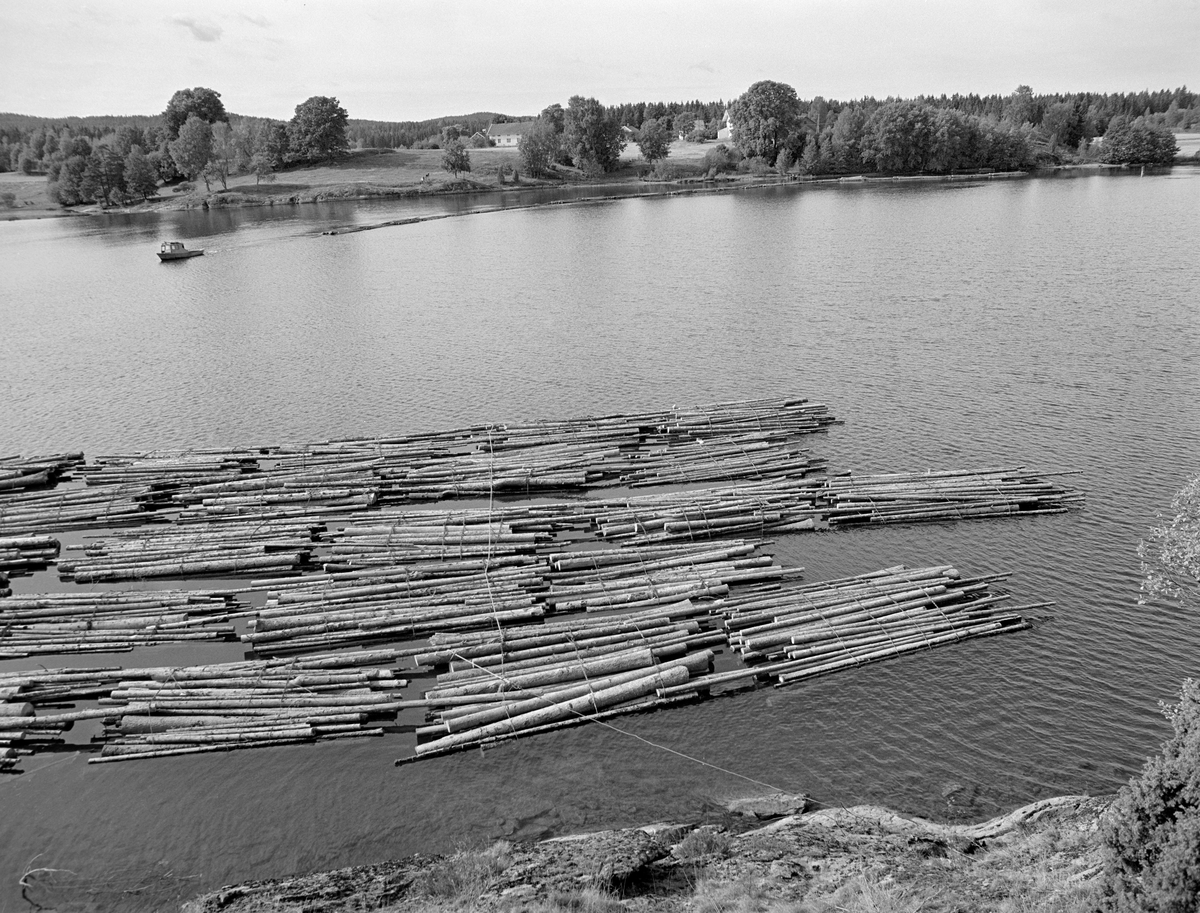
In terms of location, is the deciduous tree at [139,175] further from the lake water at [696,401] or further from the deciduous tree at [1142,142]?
the deciduous tree at [1142,142]

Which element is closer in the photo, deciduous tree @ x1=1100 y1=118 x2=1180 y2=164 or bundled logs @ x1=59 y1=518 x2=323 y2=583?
bundled logs @ x1=59 y1=518 x2=323 y2=583

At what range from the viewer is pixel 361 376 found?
211 ft

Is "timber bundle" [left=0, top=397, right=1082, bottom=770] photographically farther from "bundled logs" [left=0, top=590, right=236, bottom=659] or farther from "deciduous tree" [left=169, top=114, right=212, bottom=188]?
"deciduous tree" [left=169, top=114, right=212, bottom=188]

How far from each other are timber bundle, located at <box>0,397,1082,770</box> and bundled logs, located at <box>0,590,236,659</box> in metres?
0.10

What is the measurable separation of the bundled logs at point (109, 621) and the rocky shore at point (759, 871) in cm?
1314

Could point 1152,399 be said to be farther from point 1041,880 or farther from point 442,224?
point 442,224

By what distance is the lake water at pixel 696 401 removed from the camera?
24.8 meters

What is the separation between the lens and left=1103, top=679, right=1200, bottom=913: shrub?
1437 cm

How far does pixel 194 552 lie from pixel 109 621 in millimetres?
5827

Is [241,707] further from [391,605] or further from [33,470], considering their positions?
[33,470]

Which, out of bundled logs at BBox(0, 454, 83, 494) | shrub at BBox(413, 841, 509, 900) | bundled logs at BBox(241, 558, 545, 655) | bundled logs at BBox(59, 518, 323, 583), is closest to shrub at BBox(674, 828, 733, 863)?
shrub at BBox(413, 841, 509, 900)

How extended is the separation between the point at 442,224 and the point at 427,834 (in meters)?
142

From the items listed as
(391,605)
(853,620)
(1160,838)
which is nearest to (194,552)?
(391,605)

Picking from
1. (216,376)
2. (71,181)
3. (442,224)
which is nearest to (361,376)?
(216,376)
